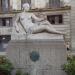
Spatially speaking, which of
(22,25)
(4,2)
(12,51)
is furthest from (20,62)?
(4,2)

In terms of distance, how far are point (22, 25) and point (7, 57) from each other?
1401 mm

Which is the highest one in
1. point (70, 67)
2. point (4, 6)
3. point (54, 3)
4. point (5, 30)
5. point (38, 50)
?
point (54, 3)

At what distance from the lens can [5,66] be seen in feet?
45.7

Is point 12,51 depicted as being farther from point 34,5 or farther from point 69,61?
point 34,5

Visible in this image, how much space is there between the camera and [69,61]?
1426cm

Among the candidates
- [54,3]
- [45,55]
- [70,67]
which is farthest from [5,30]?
[70,67]

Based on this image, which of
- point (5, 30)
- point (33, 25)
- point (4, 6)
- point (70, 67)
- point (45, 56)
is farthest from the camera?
point (4, 6)

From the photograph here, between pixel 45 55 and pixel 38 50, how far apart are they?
31cm

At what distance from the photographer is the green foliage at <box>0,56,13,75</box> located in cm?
1388

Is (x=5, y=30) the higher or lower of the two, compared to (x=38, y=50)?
lower

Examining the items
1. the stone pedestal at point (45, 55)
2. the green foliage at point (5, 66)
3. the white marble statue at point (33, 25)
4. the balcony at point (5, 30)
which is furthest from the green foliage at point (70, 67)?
the balcony at point (5, 30)

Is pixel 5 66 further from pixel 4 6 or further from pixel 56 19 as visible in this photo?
pixel 4 6


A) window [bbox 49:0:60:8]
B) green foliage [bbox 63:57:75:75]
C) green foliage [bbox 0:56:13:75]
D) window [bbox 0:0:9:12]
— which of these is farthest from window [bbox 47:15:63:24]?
green foliage [bbox 63:57:75:75]

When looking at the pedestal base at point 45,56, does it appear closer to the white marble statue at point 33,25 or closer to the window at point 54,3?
the white marble statue at point 33,25
